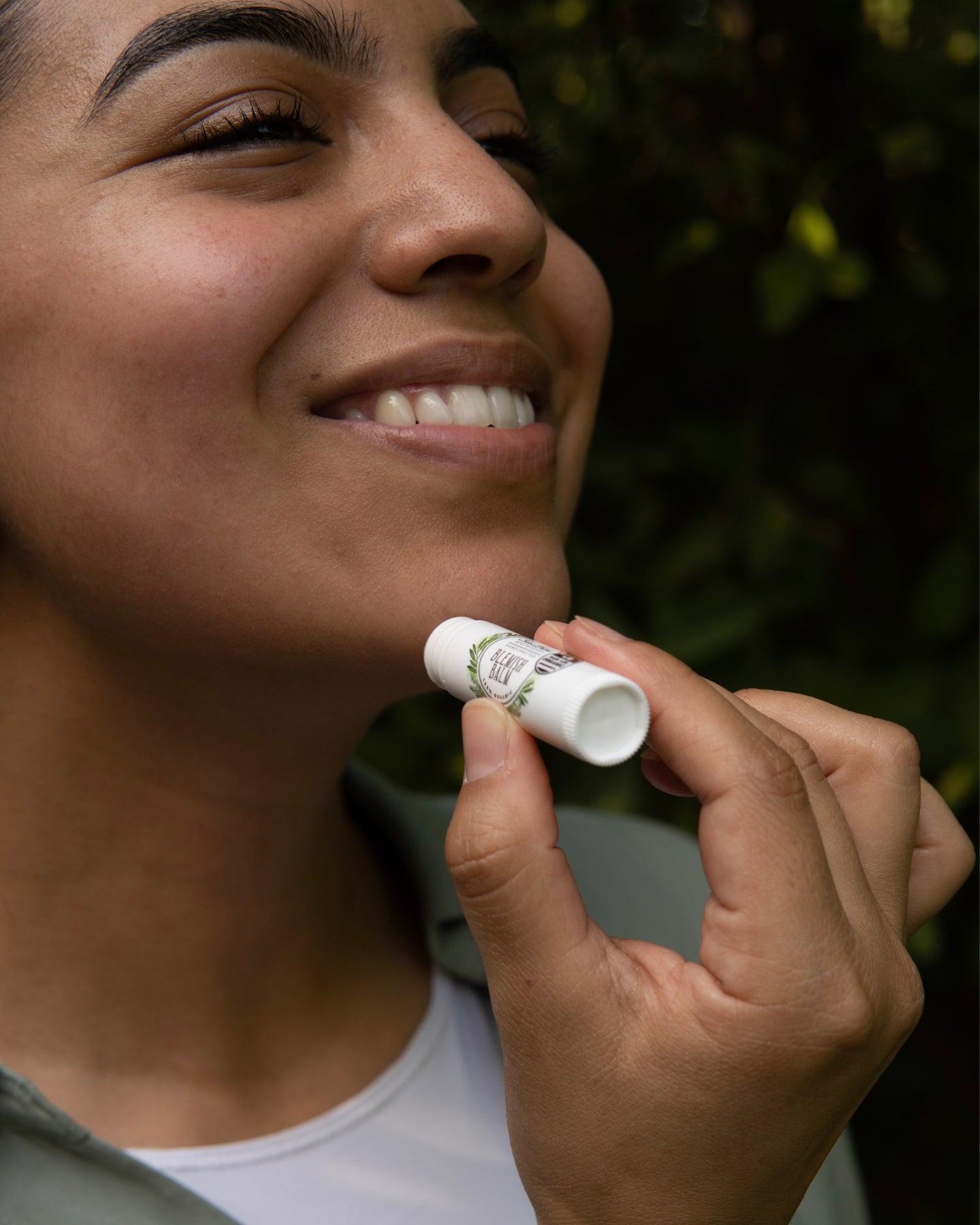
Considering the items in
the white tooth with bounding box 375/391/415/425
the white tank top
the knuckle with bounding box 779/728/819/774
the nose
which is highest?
the nose

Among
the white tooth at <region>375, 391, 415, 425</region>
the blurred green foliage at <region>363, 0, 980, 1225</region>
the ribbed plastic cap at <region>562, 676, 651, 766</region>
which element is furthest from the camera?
the blurred green foliage at <region>363, 0, 980, 1225</region>

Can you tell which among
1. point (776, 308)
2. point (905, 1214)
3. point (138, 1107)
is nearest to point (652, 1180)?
point (138, 1107)

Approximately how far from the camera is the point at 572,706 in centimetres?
66

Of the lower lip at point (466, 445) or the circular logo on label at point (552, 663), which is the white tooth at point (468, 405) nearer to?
the lower lip at point (466, 445)

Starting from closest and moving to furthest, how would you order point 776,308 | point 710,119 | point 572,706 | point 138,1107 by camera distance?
1. point 572,706
2. point 138,1107
3. point 776,308
4. point 710,119

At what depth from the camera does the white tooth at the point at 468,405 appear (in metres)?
0.95

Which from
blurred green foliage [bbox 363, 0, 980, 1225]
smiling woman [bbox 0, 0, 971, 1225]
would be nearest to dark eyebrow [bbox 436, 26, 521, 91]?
smiling woman [bbox 0, 0, 971, 1225]

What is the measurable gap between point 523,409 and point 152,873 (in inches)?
22.6

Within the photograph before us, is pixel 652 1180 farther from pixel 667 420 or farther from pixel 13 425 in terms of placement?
pixel 667 420

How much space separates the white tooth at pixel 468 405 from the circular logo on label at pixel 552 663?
30 centimetres

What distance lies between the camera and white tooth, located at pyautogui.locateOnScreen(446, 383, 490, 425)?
0.95m

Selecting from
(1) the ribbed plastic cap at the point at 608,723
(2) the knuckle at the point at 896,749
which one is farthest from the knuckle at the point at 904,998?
(1) the ribbed plastic cap at the point at 608,723

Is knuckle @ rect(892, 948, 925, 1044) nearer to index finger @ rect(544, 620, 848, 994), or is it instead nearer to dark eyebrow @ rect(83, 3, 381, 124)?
index finger @ rect(544, 620, 848, 994)

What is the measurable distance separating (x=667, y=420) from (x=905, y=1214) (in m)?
1.39
